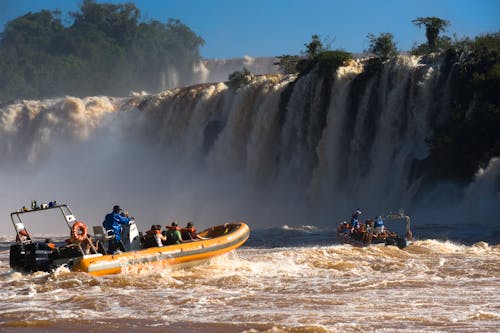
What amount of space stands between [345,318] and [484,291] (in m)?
3.13

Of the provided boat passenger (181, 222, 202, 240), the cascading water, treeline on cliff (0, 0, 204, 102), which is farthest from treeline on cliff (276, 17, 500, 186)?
treeline on cliff (0, 0, 204, 102)

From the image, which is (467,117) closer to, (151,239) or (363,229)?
(363,229)

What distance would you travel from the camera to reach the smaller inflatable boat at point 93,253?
51.1 feet

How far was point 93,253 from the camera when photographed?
15867 mm

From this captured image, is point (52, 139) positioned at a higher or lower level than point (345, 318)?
higher

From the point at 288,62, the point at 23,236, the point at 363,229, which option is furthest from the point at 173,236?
the point at 288,62

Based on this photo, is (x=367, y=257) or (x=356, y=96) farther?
(x=356, y=96)

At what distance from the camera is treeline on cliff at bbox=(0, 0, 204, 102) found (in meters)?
92.8

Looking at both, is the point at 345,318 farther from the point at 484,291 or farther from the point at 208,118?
the point at 208,118

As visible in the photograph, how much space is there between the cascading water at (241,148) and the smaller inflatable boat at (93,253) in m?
14.1

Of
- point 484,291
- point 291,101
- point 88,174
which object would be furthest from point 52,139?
point 484,291

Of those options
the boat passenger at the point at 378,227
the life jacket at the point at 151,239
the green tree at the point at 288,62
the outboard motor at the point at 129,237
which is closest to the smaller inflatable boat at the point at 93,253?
the outboard motor at the point at 129,237

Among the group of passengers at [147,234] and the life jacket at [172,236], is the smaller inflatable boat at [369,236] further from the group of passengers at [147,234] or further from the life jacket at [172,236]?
the life jacket at [172,236]

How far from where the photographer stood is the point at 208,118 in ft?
137
